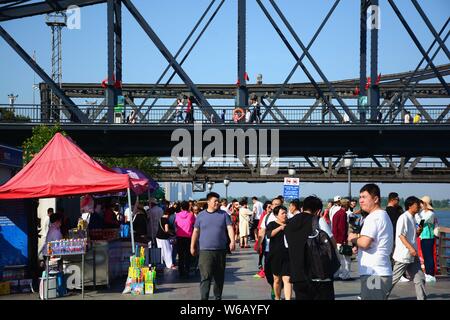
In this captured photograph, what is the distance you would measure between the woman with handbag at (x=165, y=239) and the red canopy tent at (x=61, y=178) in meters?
4.36

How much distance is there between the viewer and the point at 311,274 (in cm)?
853

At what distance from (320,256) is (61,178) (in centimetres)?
761

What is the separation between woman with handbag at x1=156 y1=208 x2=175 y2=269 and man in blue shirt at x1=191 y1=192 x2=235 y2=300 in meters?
7.56

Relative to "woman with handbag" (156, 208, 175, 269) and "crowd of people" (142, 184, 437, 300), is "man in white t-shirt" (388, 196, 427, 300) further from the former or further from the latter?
"woman with handbag" (156, 208, 175, 269)

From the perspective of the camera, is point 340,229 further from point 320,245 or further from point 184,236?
point 320,245

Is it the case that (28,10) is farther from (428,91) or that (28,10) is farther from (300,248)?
(428,91)

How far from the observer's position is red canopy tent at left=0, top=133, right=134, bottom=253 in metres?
14.4

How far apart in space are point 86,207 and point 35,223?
7555 mm

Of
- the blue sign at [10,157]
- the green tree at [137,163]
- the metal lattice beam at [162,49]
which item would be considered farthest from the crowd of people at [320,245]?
the green tree at [137,163]

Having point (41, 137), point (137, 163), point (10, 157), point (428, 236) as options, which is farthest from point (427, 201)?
point (137, 163)

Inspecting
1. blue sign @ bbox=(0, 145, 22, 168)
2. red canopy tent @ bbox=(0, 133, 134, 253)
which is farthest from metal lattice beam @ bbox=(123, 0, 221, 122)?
red canopy tent @ bbox=(0, 133, 134, 253)

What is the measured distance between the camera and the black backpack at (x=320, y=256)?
8484 mm

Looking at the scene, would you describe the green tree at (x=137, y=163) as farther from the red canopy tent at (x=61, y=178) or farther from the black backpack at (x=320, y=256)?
the black backpack at (x=320, y=256)

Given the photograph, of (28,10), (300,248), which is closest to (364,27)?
(28,10)
